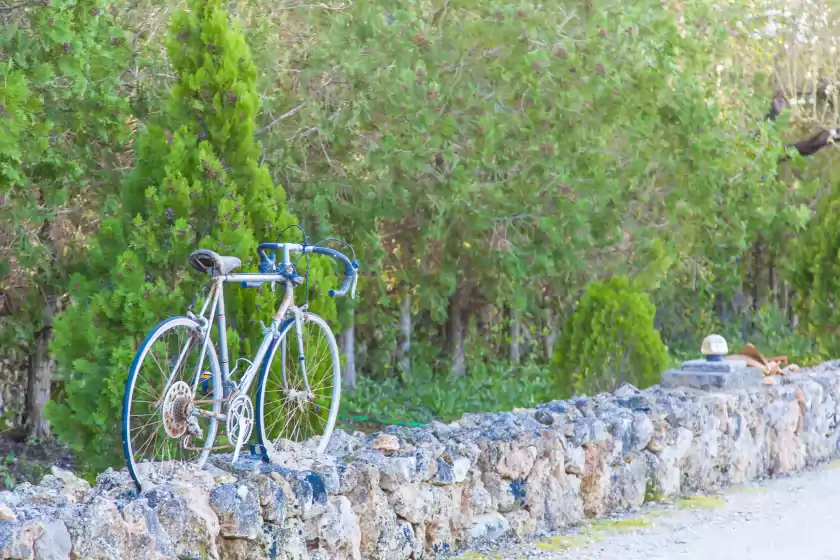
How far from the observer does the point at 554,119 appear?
9438mm

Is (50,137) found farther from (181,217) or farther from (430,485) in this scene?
(430,485)

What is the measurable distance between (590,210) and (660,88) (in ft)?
4.13

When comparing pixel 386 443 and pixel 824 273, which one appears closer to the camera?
pixel 386 443

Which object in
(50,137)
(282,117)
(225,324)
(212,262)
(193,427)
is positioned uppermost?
(282,117)

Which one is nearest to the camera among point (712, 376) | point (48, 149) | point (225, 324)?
point (225, 324)

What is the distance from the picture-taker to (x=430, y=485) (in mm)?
4508

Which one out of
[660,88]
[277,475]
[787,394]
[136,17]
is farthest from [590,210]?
[277,475]

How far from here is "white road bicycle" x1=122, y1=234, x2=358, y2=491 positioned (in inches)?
148

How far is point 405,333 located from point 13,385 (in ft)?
13.9

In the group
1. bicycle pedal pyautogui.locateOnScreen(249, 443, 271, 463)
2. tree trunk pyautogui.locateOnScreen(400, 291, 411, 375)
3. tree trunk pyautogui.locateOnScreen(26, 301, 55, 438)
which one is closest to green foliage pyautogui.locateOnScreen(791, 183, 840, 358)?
tree trunk pyautogui.locateOnScreen(400, 291, 411, 375)

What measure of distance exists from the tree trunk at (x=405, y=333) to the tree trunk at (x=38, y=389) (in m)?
3.98

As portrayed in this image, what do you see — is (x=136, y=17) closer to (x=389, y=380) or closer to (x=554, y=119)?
(x=554, y=119)

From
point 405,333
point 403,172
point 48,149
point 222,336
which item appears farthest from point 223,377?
point 405,333

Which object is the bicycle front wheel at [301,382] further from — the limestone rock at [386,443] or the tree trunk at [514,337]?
the tree trunk at [514,337]
